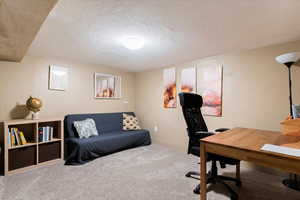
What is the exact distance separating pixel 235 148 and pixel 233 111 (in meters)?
1.69

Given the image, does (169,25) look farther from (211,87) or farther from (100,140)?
(100,140)

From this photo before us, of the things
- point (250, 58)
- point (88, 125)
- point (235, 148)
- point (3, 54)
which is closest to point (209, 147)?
point (235, 148)

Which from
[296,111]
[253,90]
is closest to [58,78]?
[253,90]

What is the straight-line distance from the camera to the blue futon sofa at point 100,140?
2756 millimetres

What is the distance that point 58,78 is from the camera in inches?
126

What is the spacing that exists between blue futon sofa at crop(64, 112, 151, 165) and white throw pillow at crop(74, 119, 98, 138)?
4.5 inches

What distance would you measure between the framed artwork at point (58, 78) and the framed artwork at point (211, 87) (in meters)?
2.85

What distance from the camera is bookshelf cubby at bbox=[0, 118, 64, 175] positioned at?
2.32 m

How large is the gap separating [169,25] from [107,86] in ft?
8.67

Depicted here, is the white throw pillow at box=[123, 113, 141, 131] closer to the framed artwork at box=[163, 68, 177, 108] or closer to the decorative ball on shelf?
the framed artwork at box=[163, 68, 177, 108]

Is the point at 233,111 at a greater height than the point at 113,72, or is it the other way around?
the point at 113,72

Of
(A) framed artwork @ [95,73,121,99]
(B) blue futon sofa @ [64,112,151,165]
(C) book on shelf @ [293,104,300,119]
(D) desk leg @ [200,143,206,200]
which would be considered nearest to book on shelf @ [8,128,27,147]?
(B) blue futon sofa @ [64,112,151,165]

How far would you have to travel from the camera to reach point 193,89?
3344mm

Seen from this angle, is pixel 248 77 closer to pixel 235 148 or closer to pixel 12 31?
pixel 235 148
